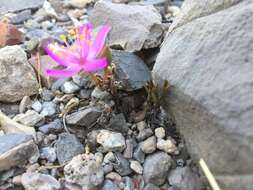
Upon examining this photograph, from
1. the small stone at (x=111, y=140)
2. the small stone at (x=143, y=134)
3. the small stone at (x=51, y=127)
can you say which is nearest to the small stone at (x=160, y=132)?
the small stone at (x=143, y=134)

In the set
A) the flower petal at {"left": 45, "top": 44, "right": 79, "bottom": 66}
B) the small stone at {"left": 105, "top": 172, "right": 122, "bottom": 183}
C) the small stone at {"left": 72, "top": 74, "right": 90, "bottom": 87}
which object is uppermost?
the flower petal at {"left": 45, "top": 44, "right": 79, "bottom": 66}

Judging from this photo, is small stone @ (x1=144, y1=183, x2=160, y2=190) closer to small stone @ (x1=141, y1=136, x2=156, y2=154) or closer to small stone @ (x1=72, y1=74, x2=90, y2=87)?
small stone @ (x1=141, y1=136, x2=156, y2=154)

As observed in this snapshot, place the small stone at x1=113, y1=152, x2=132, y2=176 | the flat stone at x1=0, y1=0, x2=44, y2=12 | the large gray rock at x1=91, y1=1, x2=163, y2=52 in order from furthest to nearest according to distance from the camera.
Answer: the flat stone at x1=0, y1=0, x2=44, y2=12
the large gray rock at x1=91, y1=1, x2=163, y2=52
the small stone at x1=113, y1=152, x2=132, y2=176

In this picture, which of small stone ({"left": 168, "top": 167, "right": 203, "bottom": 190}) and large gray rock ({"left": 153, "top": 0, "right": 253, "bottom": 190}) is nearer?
large gray rock ({"left": 153, "top": 0, "right": 253, "bottom": 190})

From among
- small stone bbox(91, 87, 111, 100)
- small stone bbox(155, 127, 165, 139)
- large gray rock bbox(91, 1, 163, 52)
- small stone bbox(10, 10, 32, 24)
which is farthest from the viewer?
small stone bbox(10, 10, 32, 24)

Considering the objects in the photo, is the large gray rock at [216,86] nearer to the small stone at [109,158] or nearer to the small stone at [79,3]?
the small stone at [109,158]

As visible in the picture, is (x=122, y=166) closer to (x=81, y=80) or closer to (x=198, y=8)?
(x=81, y=80)

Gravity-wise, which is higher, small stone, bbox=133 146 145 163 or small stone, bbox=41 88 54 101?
small stone, bbox=133 146 145 163

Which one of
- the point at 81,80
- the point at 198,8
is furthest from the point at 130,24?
the point at 198,8

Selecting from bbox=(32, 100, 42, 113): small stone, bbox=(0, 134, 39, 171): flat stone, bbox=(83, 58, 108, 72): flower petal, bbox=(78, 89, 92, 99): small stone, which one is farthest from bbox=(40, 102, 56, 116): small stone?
bbox=(83, 58, 108, 72): flower petal
